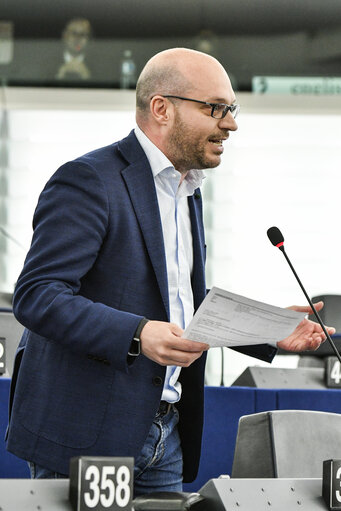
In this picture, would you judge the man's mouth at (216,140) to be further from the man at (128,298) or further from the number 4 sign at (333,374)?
the number 4 sign at (333,374)

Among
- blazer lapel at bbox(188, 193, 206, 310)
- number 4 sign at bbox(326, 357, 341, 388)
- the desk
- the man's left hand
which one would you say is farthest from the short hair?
number 4 sign at bbox(326, 357, 341, 388)

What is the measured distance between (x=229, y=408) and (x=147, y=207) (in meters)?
1.38

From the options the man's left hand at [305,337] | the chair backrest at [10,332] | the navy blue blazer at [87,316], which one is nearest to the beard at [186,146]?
the navy blue blazer at [87,316]

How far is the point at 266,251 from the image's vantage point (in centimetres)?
684

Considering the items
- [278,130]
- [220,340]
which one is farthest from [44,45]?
[220,340]

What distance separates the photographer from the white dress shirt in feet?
5.62

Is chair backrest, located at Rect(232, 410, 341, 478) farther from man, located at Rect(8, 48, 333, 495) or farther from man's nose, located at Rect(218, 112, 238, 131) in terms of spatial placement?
man's nose, located at Rect(218, 112, 238, 131)

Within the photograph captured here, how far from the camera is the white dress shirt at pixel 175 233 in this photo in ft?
5.62

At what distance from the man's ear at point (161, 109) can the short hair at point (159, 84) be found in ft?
0.05

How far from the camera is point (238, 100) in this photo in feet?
22.7

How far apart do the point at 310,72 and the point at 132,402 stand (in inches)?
230

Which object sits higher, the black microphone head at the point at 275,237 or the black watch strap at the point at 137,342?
the black microphone head at the point at 275,237

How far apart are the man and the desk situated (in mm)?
1122

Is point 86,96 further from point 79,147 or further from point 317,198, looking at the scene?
point 317,198
